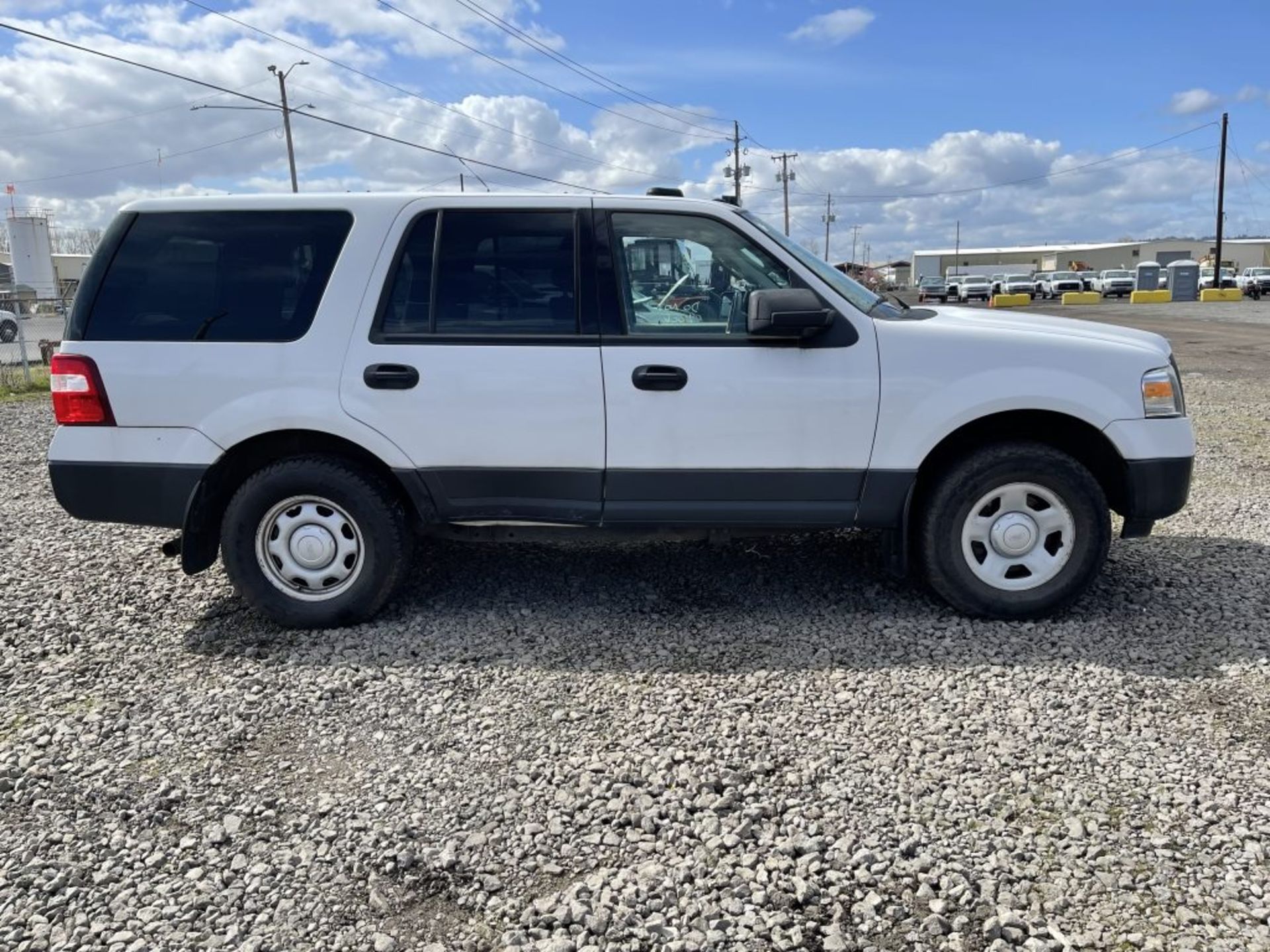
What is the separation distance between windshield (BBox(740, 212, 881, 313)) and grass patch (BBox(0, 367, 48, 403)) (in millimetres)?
13310

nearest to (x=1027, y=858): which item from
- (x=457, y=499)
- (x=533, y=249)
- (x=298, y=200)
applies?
(x=457, y=499)

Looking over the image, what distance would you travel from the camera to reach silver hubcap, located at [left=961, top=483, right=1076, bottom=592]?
4375 millimetres

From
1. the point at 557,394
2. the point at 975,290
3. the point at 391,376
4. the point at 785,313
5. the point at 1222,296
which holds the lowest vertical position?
the point at 1222,296

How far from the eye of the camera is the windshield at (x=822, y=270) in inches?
172

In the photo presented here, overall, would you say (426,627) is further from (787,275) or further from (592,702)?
(787,275)

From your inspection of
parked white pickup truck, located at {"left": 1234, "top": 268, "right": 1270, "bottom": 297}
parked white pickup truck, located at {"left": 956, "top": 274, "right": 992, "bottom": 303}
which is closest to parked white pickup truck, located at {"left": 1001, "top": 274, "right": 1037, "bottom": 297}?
parked white pickup truck, located at {"left": 956, "top": 274, "right": 992, "bottom": 303}

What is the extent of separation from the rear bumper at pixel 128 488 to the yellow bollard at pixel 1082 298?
50.5m

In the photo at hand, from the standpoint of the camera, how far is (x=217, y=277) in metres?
4.35

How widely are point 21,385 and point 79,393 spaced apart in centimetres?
1309

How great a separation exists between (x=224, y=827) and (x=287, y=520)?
1730mm

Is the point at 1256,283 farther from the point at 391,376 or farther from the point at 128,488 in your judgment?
the point at 128,488

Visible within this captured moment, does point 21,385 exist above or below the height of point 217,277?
below

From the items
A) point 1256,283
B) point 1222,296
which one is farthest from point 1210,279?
A: point 1222,296

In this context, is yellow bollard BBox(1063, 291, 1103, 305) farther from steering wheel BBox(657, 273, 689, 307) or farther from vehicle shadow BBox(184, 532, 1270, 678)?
steering wheel BBox(657, 273, 689, 307)
